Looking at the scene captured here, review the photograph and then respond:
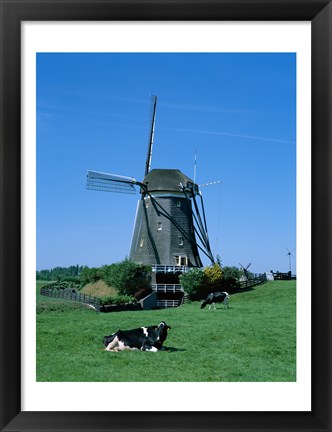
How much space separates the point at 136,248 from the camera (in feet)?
82.5

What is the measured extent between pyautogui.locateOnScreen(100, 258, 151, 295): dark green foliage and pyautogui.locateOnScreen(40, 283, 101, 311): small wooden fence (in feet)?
6.19

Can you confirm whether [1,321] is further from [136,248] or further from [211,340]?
[136,248]

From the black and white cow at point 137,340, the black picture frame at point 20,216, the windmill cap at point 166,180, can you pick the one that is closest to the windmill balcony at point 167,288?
the windmill cap at point 166,180

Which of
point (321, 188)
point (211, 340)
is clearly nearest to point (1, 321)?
point (321, 188)

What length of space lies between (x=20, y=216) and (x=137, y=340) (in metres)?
4.07

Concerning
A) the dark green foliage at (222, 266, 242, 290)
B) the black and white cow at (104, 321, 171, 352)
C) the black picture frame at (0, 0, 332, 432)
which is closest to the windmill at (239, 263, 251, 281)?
the dark green foliage at (222, 266, 242, 290)

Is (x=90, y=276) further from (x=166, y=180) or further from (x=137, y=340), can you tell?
(x=137, y=340)

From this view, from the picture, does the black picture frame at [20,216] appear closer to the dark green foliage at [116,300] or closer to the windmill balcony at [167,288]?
the dark green foliage at [116,300]

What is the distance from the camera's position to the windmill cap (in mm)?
25312

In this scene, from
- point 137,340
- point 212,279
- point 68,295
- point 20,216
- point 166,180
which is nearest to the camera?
point 20,216

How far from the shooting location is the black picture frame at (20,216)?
4039 mm

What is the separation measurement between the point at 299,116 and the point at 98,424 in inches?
117

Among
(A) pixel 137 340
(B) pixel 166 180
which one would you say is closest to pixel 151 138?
(B) pixel 166 180

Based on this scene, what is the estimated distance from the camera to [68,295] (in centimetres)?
1877
